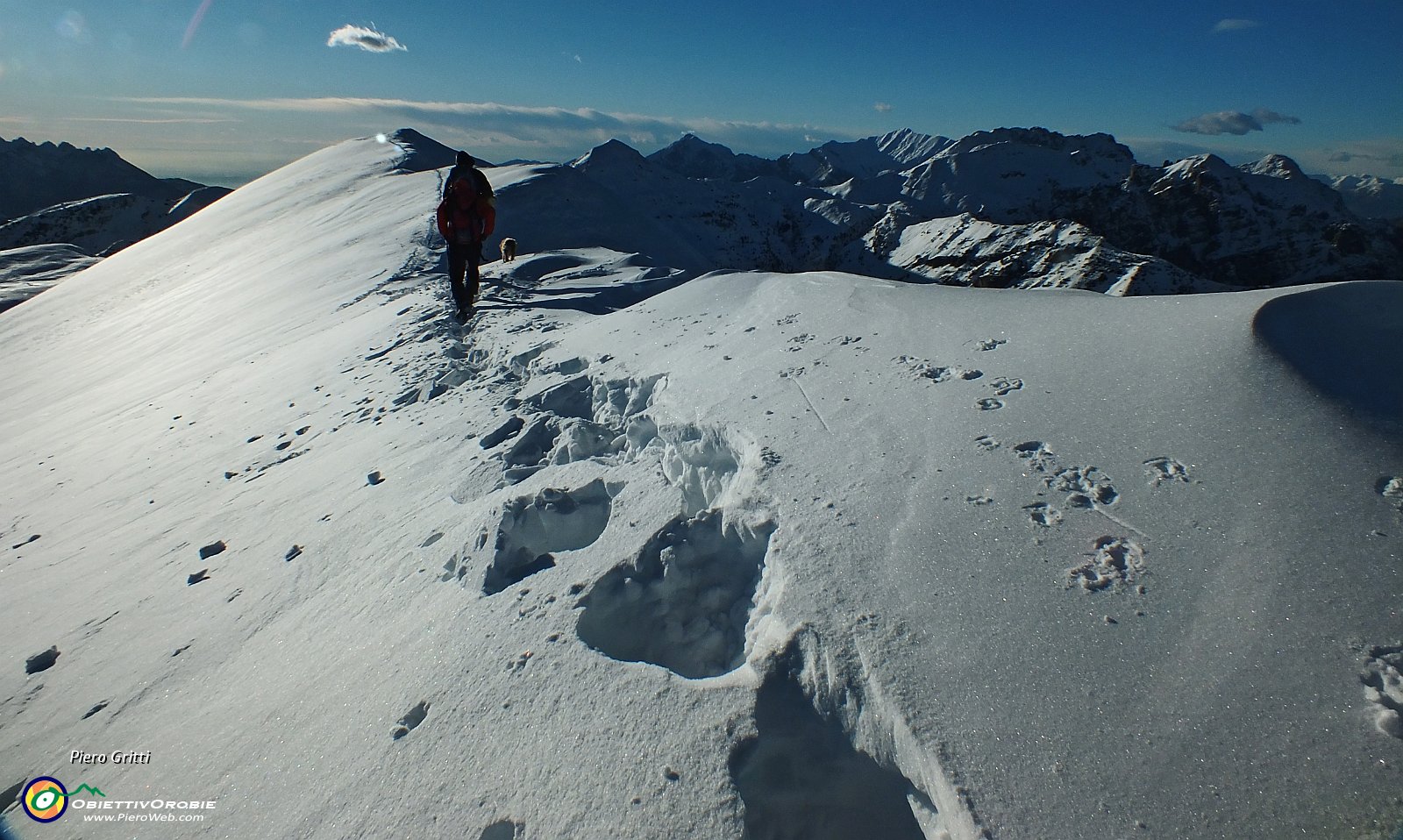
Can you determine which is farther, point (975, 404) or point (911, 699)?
point (975, 404)

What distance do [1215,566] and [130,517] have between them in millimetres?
7760

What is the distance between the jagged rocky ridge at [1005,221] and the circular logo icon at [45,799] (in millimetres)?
13633

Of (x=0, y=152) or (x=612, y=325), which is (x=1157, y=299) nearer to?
(x=612, y=325)

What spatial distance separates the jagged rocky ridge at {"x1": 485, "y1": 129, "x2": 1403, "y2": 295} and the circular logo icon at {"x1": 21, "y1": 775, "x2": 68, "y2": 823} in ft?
44.7

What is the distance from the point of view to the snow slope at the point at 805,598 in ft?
6.27

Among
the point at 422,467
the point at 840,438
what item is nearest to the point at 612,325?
the point at 422,467

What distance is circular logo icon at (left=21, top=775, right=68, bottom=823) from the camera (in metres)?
2.69

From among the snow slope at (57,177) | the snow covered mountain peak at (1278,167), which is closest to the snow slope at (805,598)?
the snow covered mountain peak at (1278,167)

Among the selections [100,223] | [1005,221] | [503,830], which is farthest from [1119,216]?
[100,223]

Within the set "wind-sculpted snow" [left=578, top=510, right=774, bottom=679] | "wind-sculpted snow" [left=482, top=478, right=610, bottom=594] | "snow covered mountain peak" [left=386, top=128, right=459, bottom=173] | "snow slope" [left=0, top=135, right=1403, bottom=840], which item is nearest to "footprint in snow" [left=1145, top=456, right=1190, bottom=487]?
"snow slope" [left=0, top=135, right=1403, bottom=840]

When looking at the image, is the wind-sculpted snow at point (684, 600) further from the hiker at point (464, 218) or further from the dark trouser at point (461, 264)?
the dark trouser at point (461, 264)

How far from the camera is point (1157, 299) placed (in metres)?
4.44

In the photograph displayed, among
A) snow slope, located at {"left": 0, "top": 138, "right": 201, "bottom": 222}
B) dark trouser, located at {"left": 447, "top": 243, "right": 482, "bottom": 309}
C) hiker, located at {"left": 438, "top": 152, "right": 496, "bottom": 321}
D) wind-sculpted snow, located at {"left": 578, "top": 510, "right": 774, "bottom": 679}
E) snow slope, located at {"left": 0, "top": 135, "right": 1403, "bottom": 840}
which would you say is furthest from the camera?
snow slope, located at {"left": 0, "top": 138, "right": 201, "bottom": 222}

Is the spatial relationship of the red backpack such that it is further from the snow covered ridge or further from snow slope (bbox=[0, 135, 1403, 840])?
the snow covered ridge
